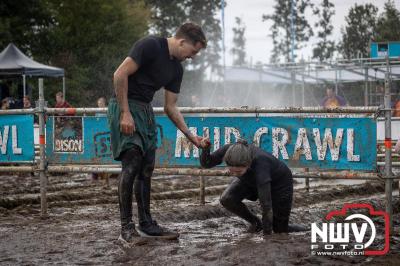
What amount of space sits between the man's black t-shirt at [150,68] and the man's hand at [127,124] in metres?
0.27

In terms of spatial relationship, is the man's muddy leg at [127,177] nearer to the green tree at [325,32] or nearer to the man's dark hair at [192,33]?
the man's dark hair at [192,33]

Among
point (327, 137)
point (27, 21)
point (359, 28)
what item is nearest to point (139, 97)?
point (327, 137)

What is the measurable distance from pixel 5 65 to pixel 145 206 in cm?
1470

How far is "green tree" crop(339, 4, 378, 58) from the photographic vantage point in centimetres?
3600

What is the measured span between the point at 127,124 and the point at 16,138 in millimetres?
3352

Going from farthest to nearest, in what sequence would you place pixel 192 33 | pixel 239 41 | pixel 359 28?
pixel 239 41 → pixel 359 28 → pixel 192 33

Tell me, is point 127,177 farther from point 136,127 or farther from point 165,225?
point 165,225

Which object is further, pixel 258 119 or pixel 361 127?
pixel 258 119

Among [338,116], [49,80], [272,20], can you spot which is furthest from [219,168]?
[272,20]

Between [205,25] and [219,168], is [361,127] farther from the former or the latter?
[205,25]

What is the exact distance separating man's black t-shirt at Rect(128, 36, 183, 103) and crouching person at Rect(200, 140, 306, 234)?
2.69ft

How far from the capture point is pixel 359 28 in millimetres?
36625

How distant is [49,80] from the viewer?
29.2m

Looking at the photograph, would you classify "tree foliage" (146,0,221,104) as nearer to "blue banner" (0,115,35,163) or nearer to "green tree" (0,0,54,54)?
"green tree" (0,0,54,54)
